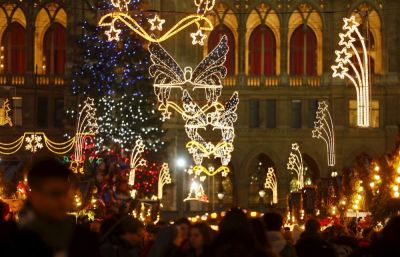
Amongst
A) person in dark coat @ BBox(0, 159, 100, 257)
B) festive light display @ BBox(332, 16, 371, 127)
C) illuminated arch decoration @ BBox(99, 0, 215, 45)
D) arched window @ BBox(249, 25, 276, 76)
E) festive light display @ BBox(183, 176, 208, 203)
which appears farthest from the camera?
arched window @ BBox(249, 25, 276, 76)

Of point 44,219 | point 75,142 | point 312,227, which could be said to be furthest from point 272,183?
point 44,219

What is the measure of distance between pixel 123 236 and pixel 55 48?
2251 inches

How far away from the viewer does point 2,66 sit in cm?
6531

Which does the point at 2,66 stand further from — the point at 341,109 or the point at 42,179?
the point at 42,179

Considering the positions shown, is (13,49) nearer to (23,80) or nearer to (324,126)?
(23,80)

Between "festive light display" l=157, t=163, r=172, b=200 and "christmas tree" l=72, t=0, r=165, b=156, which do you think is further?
"festive light display" l=157, t=163, r=172, b=200

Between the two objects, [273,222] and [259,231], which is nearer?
[259,231]

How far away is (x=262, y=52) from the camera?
6694 cm

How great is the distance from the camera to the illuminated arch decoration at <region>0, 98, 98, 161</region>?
5172 cm

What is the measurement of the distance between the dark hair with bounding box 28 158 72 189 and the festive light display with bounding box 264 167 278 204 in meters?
56.6

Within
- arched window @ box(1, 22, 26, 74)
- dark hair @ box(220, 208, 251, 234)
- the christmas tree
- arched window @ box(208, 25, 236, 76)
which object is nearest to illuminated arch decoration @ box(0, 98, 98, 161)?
the christmas tree

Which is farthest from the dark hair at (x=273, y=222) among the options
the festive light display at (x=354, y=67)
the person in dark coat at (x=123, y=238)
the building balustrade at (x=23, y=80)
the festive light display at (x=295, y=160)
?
the building balustrade at (x=23, y=80)

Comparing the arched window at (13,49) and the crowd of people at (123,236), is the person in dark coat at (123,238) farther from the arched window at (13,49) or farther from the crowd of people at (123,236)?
the arched window at (13,49)

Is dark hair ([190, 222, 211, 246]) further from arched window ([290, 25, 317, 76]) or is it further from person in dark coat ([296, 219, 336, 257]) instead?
arched window ([290, 25, 317, 76])
